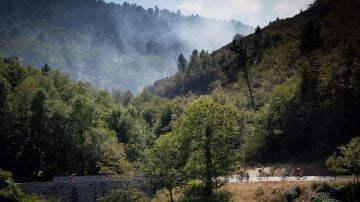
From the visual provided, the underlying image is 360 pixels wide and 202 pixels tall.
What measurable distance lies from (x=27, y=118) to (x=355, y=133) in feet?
165

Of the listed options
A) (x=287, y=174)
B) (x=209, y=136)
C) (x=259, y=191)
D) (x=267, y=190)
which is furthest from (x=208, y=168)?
(x=287, y=174)

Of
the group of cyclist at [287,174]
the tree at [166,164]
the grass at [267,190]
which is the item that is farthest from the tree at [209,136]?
the group of cyclist at [287,174]

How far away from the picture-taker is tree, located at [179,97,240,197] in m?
53.7

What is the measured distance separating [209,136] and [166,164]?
254 inches

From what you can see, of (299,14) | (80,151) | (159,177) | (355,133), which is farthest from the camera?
(299,14)

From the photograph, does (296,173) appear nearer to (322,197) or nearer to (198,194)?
(322,197)

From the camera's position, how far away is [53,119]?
6912 cm

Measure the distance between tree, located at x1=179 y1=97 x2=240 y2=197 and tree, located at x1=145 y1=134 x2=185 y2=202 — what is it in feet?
4.56

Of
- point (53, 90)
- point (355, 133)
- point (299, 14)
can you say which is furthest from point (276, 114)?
point (299, 14)

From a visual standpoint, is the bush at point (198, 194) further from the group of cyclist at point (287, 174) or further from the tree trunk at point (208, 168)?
the group of cyclist at point (287, 174)

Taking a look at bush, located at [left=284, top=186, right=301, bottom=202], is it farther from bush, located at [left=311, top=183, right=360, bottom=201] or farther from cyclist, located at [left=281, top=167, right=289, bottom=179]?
cyclist, located at [left=281, top=167, right=289, bottom=179]

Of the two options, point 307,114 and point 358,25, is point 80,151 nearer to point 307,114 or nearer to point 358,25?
point 307,114

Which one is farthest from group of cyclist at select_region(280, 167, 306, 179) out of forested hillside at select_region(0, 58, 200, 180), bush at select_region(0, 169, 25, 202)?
bush at select_region(0, 169, 25, 202)

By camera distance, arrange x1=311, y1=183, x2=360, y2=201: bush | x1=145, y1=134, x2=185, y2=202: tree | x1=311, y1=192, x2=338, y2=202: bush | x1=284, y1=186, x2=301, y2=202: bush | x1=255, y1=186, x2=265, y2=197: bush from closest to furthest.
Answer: x1=311, y1=183, x2=360, y2=201: bush, x1=311, y1=192, x2=338, y2=202: bush, x1=284, y1=186, x2=301, y2=202: bush, x1=255, y1=186, x2=265, y2=197: bush, x1=145, y1=134, x2=185, y2=202: tree
